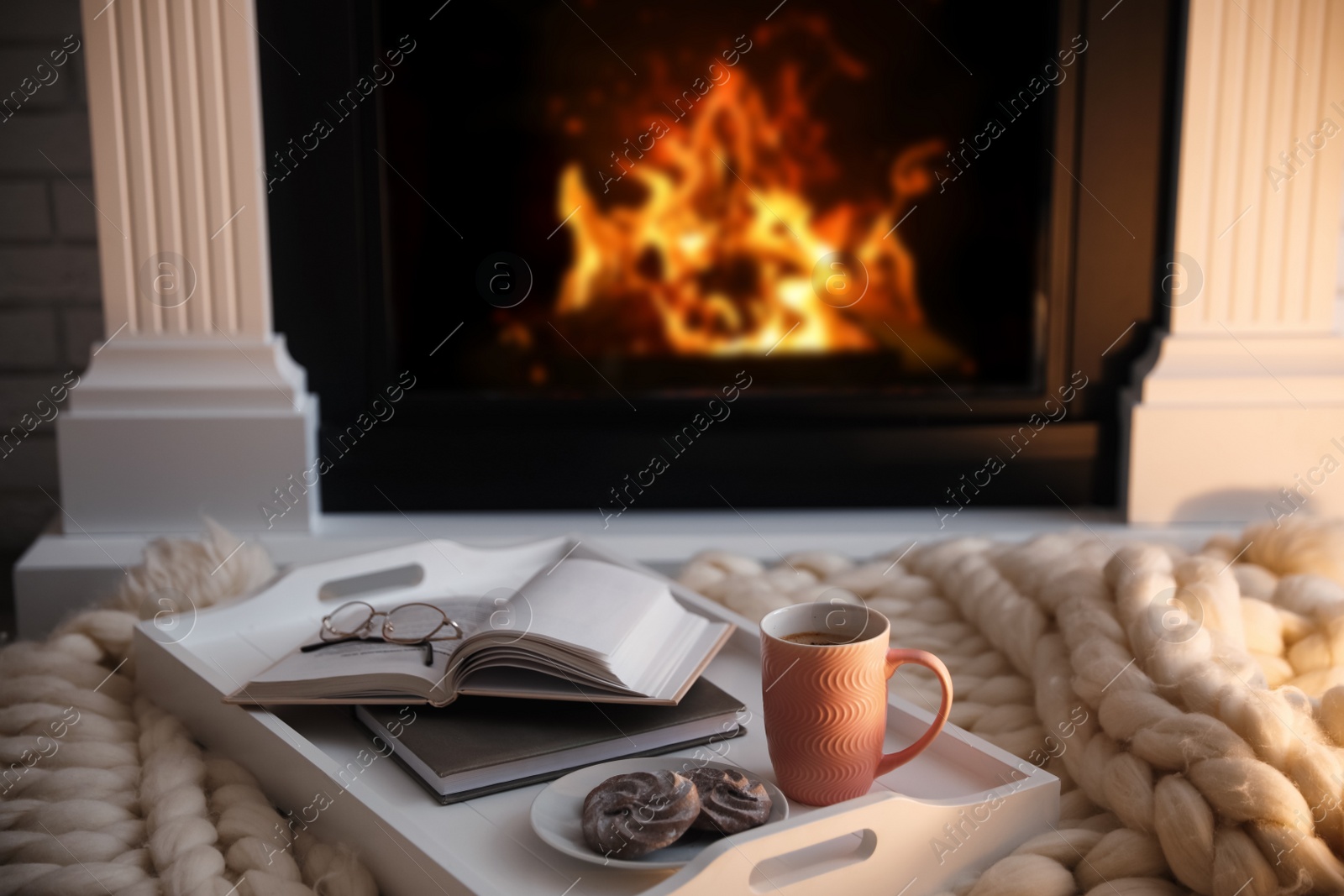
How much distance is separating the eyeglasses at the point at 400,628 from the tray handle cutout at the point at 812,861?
12.2 inches

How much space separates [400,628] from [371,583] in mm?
219

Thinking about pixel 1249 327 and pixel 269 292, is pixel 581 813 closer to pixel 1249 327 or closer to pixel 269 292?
pixel 269 292

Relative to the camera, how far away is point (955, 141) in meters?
1.69

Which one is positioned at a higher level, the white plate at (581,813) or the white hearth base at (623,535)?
the white plate at (581,813)

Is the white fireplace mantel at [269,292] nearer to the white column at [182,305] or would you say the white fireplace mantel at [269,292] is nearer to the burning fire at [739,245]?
the white column at [182,305]

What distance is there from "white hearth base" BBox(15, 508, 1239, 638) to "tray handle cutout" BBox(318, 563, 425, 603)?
0.36 m

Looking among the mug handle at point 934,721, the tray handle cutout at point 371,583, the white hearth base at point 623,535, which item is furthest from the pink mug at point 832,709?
the white hearth base at point 623,535

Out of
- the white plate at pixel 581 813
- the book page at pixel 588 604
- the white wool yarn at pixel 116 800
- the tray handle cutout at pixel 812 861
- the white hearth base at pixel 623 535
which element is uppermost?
the book page at pixel 588 604

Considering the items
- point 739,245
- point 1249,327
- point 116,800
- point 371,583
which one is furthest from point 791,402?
point 116,800

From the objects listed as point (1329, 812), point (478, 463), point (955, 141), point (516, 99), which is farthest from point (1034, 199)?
point (1329, 812)

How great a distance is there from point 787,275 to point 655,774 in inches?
43.6

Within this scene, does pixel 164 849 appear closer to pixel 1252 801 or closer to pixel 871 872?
pixel 871 872

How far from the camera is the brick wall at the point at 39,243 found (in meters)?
1.75

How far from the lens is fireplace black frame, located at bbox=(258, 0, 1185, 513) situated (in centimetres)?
162
